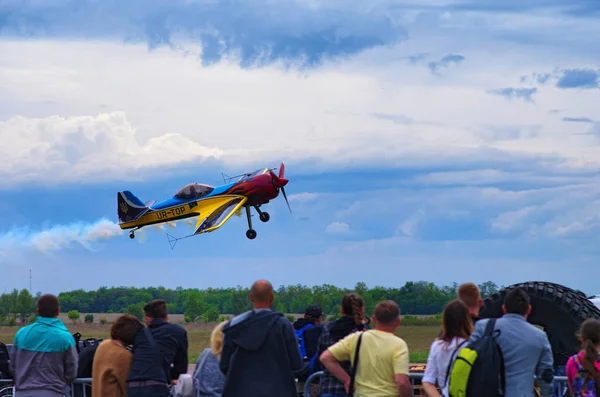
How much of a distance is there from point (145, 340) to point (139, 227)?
43.9m

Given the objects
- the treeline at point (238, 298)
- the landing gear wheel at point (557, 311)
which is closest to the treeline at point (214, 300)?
the treeline at point (238, 298)

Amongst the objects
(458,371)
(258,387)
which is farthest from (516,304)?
(258,387)

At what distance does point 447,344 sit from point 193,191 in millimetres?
42202

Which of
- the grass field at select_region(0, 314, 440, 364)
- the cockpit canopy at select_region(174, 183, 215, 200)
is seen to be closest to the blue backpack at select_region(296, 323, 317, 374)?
the grass field at select_region(0, 314, 440, 364)

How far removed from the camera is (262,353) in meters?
8.34

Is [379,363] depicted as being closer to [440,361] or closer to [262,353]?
[440,361]

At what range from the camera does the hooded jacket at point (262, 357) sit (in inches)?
327

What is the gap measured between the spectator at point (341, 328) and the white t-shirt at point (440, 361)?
95 centimetres

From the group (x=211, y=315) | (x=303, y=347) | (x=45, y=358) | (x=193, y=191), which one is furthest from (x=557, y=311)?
(x=211, y=315)

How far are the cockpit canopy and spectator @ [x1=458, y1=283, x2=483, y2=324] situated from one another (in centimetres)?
4055

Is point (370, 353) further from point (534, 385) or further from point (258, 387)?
point (534, 385)

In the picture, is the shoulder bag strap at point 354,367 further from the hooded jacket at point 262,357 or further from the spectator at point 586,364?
the spectator at point 586,364

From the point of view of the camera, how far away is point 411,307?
43500 mm

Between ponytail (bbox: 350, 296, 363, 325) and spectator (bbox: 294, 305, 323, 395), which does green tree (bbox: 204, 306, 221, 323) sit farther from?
ponytail (bbox: 350, 296, 363, 325)
